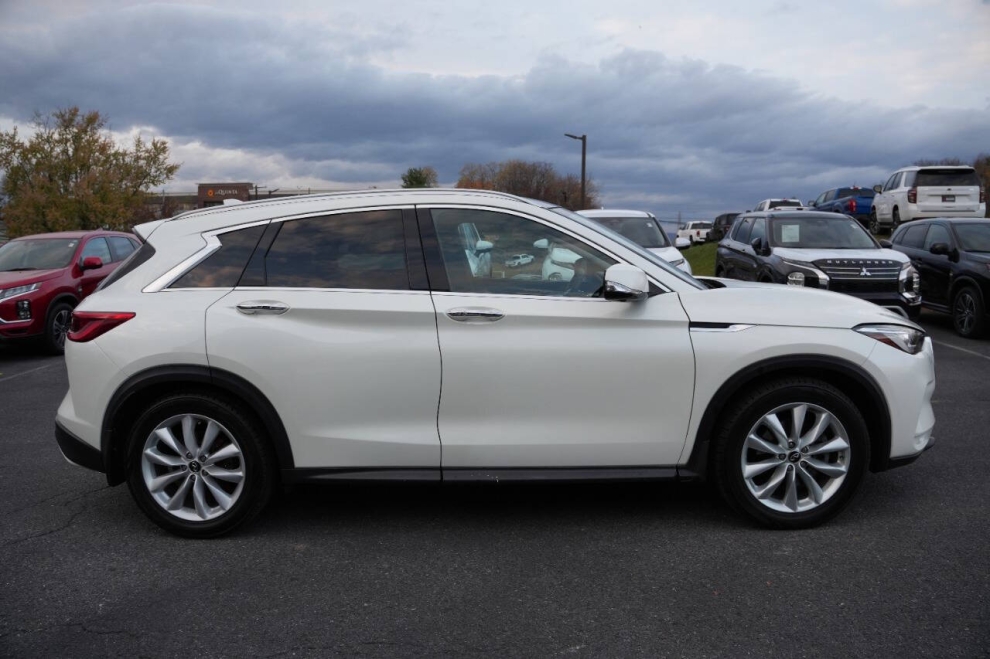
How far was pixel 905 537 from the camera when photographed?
4.20 metres

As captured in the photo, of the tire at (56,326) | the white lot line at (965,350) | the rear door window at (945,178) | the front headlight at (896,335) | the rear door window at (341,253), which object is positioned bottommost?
the white lot line at (965,350)

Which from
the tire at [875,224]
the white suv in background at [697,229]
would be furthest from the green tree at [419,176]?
the tire at [875,224]

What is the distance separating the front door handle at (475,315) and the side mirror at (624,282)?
0.55 metres

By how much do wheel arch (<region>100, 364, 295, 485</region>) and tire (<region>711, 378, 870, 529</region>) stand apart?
2236mm

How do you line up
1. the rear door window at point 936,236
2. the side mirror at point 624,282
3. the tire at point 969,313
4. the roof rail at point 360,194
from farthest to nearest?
the rear door window at point 936,236 < the tire at point 969,313 < the roof rail at point 360,194 < the side mirror at point 624,282

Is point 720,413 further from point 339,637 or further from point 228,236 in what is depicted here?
point 228,236

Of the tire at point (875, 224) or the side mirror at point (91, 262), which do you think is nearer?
the side mirror at point (91, 262)

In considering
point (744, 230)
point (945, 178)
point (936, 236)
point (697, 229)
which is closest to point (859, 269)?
point (936, 236)

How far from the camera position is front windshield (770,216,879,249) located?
12.0 m

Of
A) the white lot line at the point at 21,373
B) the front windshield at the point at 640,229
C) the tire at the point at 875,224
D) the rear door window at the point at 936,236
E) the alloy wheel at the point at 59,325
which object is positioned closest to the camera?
the white lot line at the point at 21,373

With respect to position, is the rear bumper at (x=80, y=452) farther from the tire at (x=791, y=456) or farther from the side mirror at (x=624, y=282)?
the tire at (x=791, y=456)

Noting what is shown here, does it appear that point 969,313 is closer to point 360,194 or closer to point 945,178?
point 360,194

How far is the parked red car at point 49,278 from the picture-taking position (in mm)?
11297

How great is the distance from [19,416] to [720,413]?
6408 millimetres
